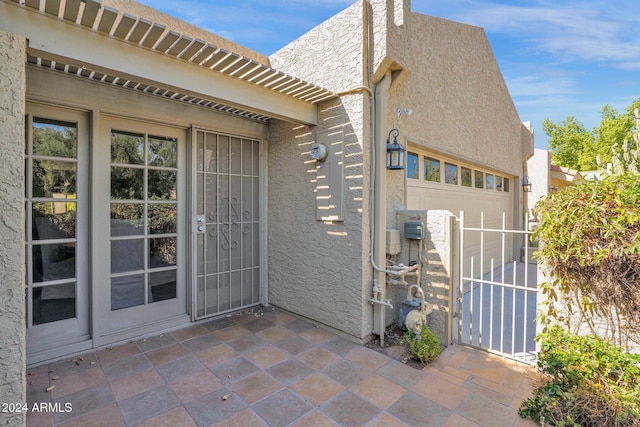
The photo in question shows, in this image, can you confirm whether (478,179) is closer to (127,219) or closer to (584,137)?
(127,219)

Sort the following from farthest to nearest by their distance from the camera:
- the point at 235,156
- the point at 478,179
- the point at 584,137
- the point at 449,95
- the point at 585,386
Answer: the point at 584,137 < the point at 478,179 < the point at 449,95 < the point at 235,156 < the point at 585,386

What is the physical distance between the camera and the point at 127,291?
4664 millimetres

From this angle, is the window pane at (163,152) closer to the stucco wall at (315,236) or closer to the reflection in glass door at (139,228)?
the reflection in glass door at (139,228)

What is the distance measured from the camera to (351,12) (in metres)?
4.81

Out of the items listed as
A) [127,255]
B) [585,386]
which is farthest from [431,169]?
[127,255]

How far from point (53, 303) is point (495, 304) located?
27.0ft

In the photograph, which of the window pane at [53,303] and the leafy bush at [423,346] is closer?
the window pane at [53,303]

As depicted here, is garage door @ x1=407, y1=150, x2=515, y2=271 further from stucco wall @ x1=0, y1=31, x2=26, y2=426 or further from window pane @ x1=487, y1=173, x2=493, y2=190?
stucco wall @ x1=0, y1=31, x2=26, y2=426

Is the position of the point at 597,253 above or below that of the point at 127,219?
below

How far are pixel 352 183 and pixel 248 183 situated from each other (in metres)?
2.35

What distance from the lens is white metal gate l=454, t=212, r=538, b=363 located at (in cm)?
418

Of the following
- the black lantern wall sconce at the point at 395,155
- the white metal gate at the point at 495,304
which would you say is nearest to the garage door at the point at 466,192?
the white metal gate at the point at 495,304

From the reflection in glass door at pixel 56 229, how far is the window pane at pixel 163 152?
0.88 metres

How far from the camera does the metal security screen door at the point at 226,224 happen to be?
211 inches
